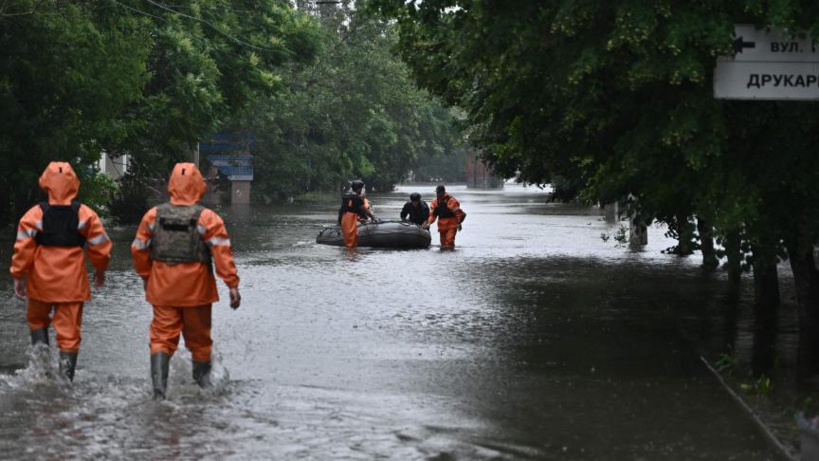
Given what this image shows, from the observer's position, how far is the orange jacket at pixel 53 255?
1000 centimetres

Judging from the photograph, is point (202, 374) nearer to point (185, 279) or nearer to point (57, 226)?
point (185, 279)

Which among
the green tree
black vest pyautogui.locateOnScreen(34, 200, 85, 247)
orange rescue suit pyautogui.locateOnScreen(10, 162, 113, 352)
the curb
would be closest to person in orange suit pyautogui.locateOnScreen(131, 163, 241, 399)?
orange rescue suit pyautogui.locateOnScreen(10, 162, 113, 352)

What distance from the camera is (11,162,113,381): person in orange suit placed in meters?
10.0

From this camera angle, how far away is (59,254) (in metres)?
10.1

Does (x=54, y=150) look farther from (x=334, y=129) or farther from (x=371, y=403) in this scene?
(x=334, y=129)

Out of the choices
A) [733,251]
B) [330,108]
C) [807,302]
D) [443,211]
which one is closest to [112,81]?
[443,211]

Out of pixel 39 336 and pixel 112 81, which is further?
pixel 112 81

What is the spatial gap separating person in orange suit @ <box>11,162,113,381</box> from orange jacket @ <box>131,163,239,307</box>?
1.43 feet

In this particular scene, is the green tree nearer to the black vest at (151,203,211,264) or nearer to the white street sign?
the white street sign

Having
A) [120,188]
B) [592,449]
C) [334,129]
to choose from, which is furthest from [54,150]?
[334,129]

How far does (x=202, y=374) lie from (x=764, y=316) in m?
7.48

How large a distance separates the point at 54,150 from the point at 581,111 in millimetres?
15747

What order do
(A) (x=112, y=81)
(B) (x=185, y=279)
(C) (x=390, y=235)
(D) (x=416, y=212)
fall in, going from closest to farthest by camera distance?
(B) (x=185, y=279)
(A) (x=112, y=81)
(C) (x=390, y=235)
(D) (x=416, y=212)

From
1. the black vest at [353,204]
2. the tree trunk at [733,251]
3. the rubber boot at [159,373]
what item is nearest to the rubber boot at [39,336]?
the rubber boot at [159,373]
